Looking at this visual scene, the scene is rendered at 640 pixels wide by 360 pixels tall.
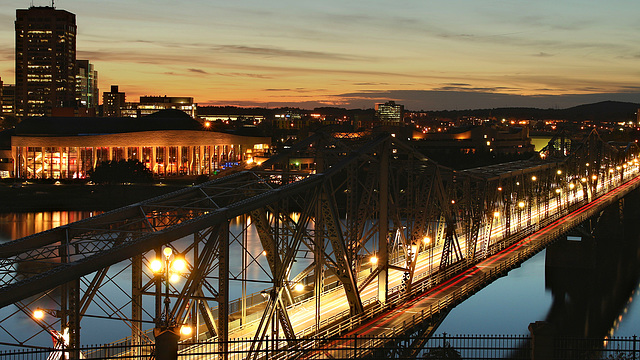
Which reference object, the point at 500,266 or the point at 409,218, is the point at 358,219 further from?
the point at 500,266

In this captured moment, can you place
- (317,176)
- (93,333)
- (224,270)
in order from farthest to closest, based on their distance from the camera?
(93,333) < (317,176) < (224,270)

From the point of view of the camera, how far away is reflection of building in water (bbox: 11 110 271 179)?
133750 millimetres

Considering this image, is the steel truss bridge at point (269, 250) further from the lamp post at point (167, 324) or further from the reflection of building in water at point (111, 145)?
the reflection of building in water at point (111, 145)

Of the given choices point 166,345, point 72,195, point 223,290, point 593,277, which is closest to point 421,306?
point 223,290

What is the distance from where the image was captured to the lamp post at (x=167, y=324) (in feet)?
64.8

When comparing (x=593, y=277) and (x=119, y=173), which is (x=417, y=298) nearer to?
(x=593, y=277)

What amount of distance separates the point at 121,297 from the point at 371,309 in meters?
25.2

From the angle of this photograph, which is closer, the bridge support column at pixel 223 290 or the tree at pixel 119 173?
the bridge support column at pixel 223 290

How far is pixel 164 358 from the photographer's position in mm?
19766

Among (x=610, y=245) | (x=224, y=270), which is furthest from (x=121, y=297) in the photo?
(x=610, y=245)

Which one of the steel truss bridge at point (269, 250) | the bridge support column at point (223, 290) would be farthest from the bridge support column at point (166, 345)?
the bridge support column at point (223, 290)

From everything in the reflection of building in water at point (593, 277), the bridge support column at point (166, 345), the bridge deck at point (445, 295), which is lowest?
the reflection of building in water at point (593, 277)

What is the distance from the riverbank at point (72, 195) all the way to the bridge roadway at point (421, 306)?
73877mm

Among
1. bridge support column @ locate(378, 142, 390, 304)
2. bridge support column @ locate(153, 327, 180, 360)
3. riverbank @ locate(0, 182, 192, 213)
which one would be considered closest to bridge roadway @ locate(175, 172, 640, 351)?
bridge support column @ locate(378, 142, 390, 304)
